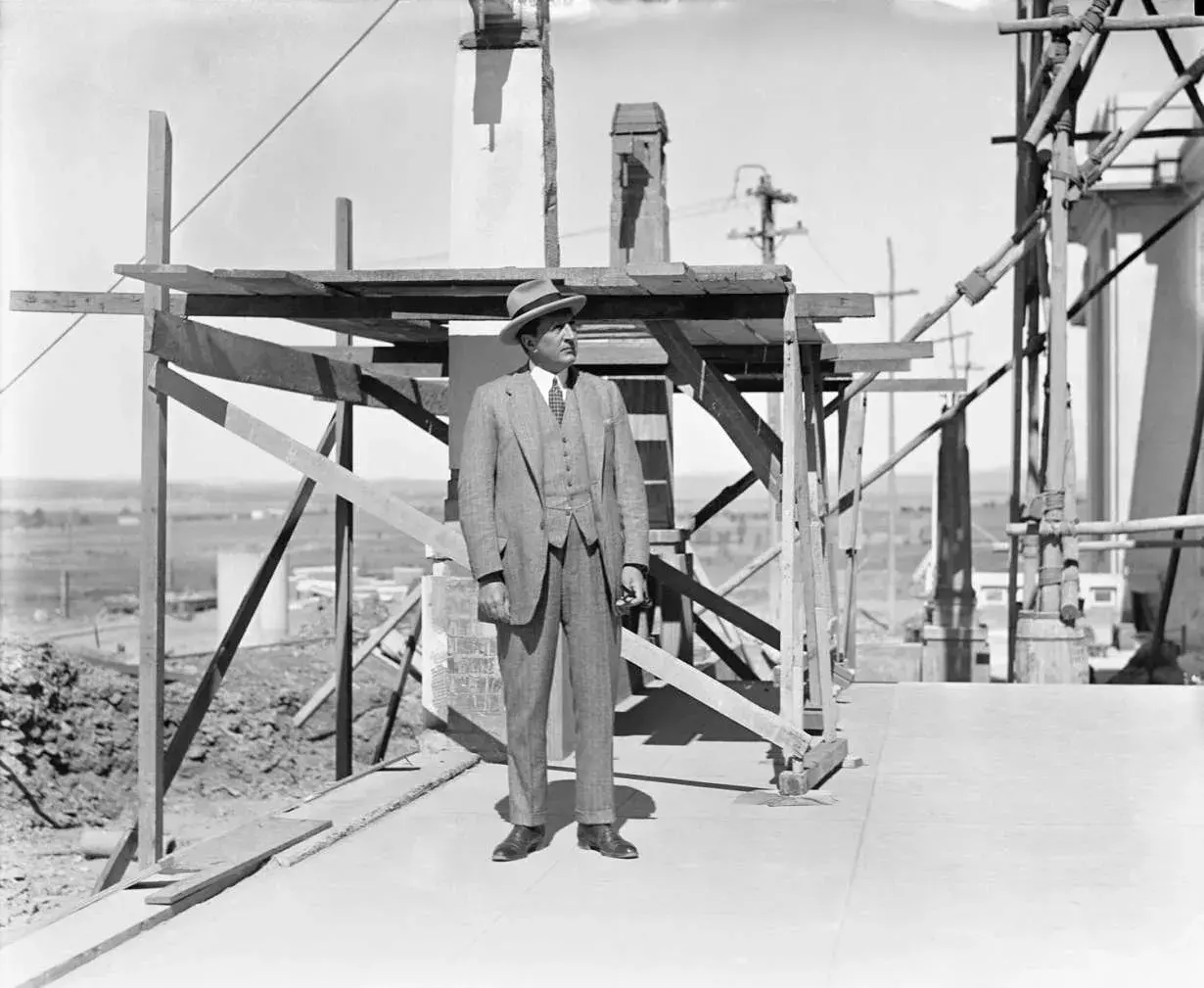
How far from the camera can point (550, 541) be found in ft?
20.0

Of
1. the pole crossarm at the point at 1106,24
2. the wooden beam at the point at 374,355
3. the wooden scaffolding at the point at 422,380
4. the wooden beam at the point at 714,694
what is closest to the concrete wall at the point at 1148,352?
the pole crossarm at the point at 1106,24

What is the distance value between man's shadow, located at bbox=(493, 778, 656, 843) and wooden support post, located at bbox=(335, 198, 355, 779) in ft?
9.24

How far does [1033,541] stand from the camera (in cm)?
1277

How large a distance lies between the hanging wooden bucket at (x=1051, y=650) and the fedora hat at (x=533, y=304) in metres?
7.22

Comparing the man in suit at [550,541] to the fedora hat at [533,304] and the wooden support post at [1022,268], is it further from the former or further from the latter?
the wooden support post at [1022,268]

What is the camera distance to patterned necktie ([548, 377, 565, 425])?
6.19 metres

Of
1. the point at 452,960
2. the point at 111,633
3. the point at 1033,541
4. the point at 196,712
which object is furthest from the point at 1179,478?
the point at 111,633

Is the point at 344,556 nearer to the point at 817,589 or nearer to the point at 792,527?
the point at 817,589

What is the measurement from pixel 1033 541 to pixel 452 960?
8.92 meters

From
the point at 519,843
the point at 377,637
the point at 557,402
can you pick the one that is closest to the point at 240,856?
the point at 519,843

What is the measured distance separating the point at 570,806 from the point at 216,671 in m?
2.91

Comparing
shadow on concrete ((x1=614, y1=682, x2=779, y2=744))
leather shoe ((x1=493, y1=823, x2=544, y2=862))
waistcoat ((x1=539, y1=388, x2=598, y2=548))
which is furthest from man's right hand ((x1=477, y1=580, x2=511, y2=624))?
shadow on concrete ((x1=614, y1=682, x2=779, y2=744))

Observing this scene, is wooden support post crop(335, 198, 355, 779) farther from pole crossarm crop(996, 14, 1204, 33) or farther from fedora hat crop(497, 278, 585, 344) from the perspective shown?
pole crossarm crop(996, 14, 1204, 33)

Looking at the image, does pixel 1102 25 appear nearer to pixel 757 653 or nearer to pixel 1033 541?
pixel 1033 541
